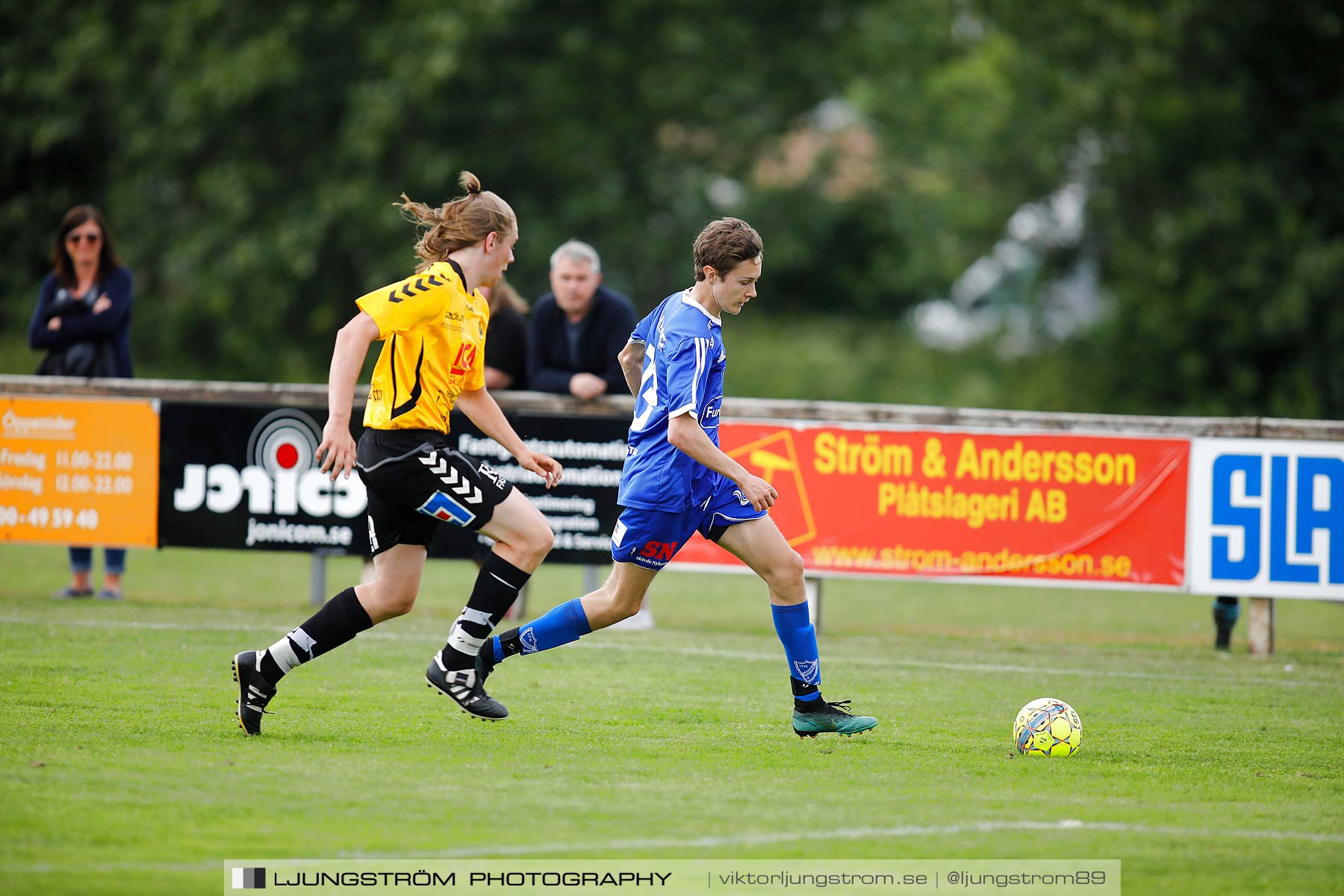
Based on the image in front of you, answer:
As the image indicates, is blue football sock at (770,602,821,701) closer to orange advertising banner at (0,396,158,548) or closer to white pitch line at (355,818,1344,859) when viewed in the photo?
white pitch line at (355,818,1344,859)

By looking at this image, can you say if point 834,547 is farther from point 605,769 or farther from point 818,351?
point 818,351

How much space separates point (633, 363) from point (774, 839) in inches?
102

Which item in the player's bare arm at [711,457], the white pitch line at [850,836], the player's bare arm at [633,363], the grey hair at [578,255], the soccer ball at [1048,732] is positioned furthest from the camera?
the grey hair at [578,255]

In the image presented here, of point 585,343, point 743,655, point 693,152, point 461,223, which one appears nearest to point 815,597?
point 743,655

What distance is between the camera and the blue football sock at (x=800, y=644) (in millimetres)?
6383

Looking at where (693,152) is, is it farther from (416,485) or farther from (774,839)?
(774,839)

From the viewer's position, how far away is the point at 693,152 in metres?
29.6

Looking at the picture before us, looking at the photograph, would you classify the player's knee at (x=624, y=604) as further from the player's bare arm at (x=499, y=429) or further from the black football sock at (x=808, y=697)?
the black football sock at (x=808, y=697)

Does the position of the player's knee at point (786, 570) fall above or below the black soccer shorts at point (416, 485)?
below

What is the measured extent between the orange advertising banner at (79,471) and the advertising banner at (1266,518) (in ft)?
22.4

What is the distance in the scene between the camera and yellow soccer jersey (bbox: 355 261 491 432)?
232 inches

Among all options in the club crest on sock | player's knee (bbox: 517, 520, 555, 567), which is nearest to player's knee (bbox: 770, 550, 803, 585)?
the club crest on sock

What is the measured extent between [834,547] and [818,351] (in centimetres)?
1793

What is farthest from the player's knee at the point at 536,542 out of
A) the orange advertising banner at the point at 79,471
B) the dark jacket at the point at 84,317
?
the dark jacket at the point at 84,317
